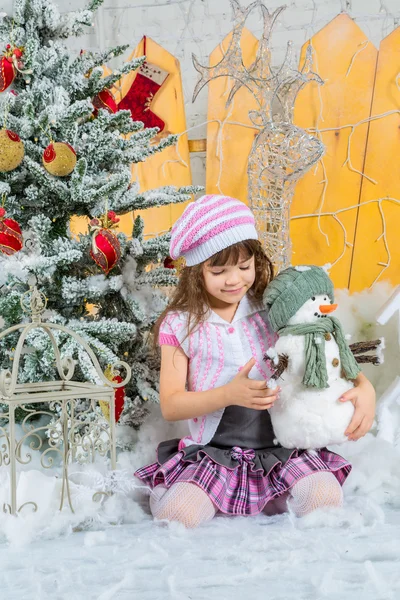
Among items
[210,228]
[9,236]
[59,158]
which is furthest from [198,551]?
[59,158]

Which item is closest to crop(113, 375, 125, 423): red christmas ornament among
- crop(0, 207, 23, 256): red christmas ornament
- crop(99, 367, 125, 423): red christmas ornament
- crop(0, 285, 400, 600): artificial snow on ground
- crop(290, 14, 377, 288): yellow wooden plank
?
crop(99, 367, 125, 423): red christmas ornament

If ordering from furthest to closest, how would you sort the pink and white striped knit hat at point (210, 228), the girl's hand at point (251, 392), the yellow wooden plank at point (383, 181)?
the yellow wooden plank at point (383, 181) < the pink and white striped knit hat at point (210, 228) < the girl's hand at point (251, 392)

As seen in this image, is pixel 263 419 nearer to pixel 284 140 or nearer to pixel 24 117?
pixel 284 140

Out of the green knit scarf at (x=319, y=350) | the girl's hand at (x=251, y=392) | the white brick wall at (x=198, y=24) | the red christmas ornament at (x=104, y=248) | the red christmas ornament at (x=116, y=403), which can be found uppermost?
the white brick wall at (x=198, y=24)

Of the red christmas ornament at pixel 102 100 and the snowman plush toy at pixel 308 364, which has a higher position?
the red christmas ornament at pixel 102 100

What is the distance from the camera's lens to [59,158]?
4.87 ft

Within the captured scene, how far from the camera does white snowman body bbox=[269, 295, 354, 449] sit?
1371 mm

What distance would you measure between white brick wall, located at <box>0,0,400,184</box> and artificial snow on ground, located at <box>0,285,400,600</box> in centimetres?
135

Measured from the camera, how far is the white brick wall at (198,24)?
88.4 inches

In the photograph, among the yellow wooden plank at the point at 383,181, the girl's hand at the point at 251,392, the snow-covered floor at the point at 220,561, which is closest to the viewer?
the snow-covered floor at the point at 220,561

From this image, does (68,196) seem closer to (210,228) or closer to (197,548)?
(210,228)

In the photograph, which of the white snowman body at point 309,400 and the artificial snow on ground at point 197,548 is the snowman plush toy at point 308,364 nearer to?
the white snowman body at point 309,400

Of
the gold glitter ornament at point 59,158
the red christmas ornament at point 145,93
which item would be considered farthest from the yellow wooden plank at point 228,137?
the gold glitter ornament at point 59,158

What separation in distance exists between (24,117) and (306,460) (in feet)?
3.38
